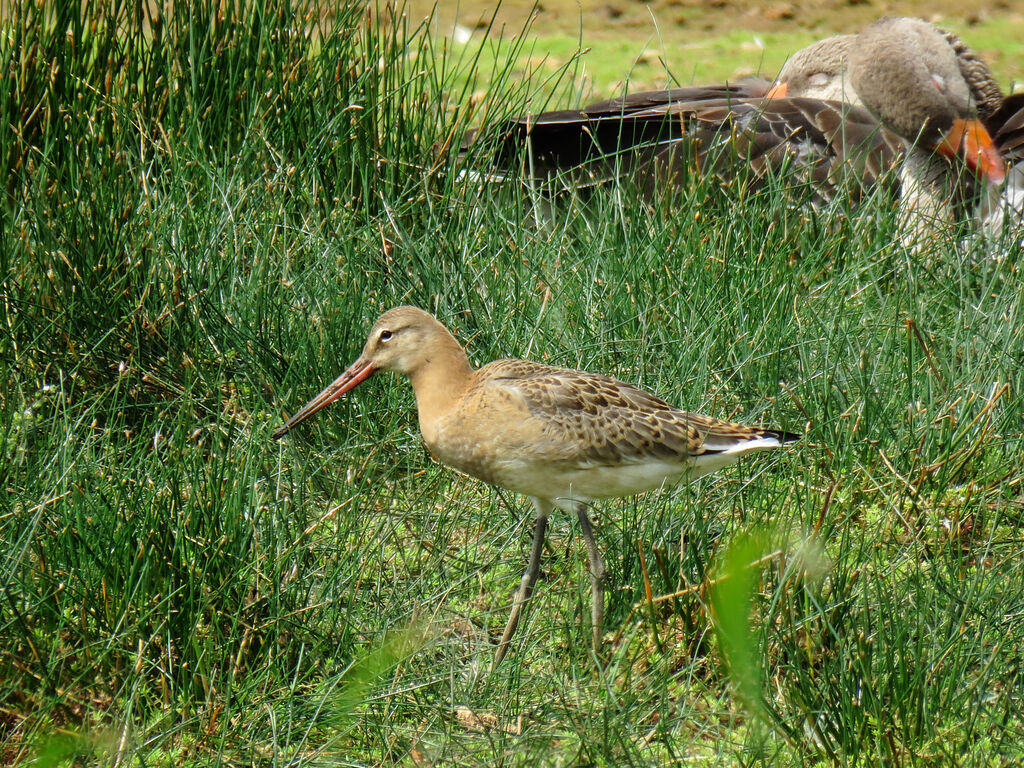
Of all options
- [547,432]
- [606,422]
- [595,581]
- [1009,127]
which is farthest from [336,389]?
[1009,127]

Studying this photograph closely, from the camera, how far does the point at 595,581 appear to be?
321 cm

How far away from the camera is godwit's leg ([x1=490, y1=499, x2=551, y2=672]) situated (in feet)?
10.5

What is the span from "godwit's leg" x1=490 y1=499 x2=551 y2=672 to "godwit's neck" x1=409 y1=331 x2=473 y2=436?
371 mm

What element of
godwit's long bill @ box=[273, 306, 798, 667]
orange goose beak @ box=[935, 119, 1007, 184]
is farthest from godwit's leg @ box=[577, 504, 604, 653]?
orange goose beak @ box=[935, 119, 1007, 184]

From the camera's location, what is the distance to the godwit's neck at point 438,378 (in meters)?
3.51

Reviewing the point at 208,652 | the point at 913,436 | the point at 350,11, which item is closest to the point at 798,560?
the point at 913,436

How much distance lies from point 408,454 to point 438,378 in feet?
1.98

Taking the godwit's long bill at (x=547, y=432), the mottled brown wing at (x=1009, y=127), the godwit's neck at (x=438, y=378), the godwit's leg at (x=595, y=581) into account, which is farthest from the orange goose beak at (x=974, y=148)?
the godwit's leg at (x=595, y=581)

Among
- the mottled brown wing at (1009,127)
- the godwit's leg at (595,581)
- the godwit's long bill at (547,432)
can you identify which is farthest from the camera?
the mottled brown wing at (1009,127)

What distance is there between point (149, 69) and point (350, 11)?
2.83ft

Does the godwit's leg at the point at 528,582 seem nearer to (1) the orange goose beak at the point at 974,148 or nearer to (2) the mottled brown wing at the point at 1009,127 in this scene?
(1) the orange goose beak at the point at 974,148

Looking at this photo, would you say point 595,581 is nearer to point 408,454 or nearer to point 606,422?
point 606,422

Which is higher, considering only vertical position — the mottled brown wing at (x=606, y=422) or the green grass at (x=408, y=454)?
the mottled brown wing at (x=606, y=422)

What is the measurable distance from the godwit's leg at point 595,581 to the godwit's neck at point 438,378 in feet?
1.54
